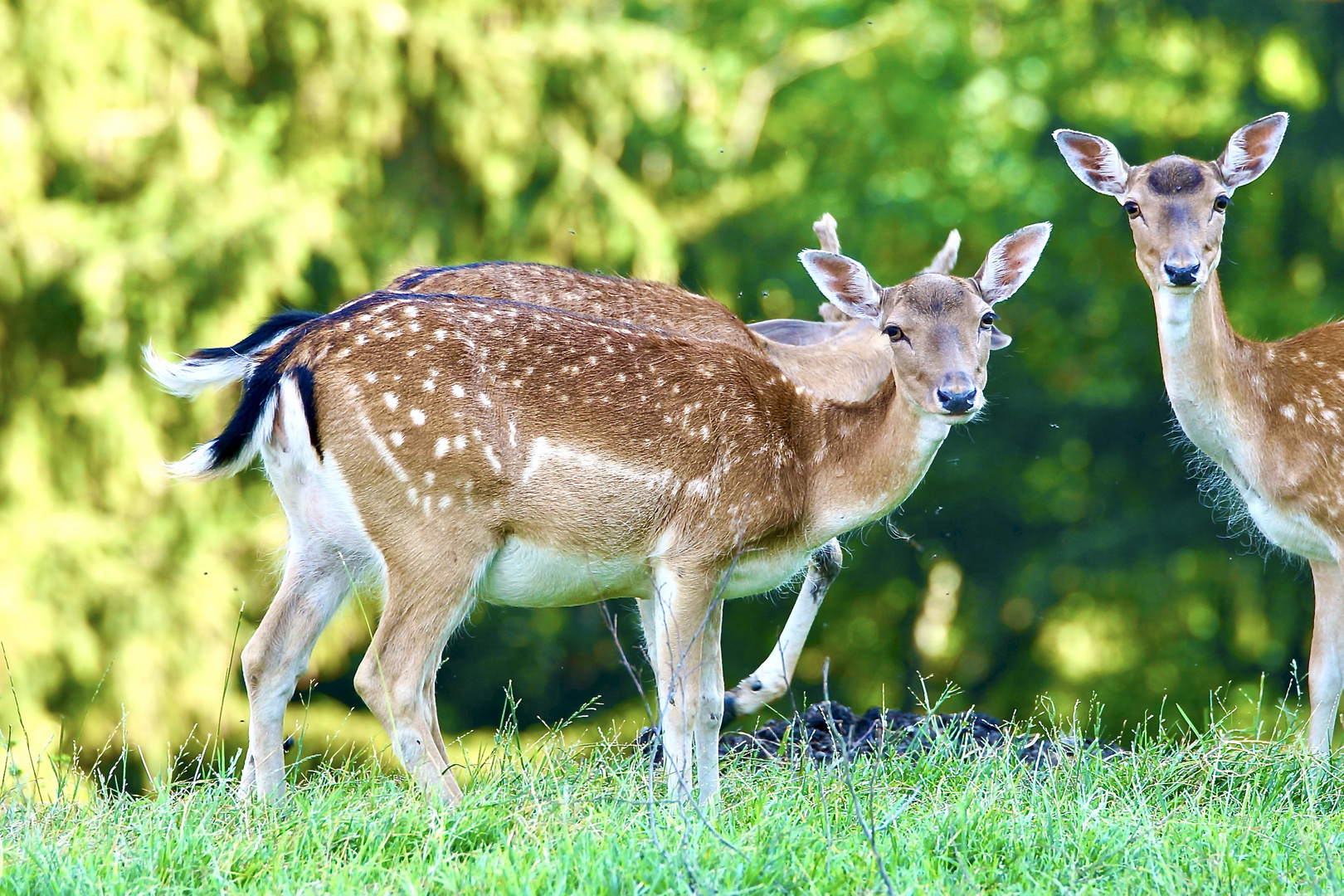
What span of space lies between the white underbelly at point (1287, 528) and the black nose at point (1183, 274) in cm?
97

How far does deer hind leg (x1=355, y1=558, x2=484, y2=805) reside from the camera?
4.86m

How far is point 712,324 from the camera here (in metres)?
6.43

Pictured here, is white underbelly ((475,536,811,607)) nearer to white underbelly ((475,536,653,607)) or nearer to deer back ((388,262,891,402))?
white underbelly ((475,536,653,607))

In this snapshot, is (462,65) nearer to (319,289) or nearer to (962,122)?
(319,289)

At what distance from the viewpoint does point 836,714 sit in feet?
22.4

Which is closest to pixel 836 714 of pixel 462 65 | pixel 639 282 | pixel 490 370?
pixel 639 282

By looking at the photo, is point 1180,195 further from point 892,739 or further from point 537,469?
point 537,469

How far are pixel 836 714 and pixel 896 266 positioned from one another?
851cm

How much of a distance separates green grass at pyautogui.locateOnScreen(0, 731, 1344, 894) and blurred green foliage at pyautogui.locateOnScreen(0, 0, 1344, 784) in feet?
14.0

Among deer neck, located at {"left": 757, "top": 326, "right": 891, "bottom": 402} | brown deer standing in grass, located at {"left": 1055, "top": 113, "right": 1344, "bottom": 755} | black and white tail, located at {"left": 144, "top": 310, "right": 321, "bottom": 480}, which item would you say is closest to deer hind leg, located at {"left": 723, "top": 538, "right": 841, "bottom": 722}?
deer neck, located at {"left": 757, "top": 326, "right": 891, "bottom": 402}

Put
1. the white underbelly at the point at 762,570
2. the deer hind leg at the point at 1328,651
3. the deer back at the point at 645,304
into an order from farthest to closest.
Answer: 1. the deer back at the point at 645,304
2. the deer hind leg at the point at 1328,651
3. the white underbelly at the point at 762,570

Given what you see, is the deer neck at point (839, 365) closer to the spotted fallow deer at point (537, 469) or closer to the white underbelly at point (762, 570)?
the spotted fallow deer at point (537, 469)

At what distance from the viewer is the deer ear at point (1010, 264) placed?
5.62 m

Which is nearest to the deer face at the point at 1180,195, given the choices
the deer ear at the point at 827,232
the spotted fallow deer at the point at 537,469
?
the spotted fallow deer at the point at 537,469
